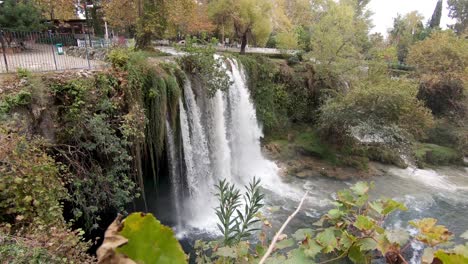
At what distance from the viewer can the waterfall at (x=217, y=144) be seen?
9.02m

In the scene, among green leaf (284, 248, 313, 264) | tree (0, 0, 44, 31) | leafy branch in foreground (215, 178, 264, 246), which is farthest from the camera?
tree (0, 0, 44, 31)

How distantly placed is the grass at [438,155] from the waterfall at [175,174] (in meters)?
11.7

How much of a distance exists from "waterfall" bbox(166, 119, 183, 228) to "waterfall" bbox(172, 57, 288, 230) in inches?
8.8

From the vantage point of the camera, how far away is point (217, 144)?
10.6 meters

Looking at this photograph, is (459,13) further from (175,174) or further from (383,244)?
(383,244)

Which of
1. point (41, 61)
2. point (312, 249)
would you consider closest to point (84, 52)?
point (41, 61)

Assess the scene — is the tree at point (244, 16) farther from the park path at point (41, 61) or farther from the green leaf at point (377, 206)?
the green leaf at point (377, 206)

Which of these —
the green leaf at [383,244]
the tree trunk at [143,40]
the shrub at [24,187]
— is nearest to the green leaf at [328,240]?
the green leaf at [383,244]

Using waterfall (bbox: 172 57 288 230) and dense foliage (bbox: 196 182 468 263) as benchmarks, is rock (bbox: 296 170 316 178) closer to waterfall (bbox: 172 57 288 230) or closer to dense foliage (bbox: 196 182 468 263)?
waterfall (bbox: 172 57 288 230)

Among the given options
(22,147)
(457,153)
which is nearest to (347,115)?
(457,153)

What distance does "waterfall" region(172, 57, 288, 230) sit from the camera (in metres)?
9.02

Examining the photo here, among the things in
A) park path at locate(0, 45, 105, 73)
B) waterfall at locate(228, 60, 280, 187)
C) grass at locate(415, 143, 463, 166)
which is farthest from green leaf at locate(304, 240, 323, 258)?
grass at locate(415, 143, 463, 166)

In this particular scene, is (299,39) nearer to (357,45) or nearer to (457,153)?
(357,45)

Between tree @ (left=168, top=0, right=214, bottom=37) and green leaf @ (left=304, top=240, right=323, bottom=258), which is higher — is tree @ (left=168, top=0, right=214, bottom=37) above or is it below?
above
